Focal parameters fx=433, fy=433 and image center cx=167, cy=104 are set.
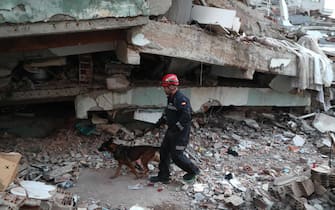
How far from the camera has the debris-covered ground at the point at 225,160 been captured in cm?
639

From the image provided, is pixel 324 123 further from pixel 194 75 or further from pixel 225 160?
pixel 225 160

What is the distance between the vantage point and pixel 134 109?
29.5 ft

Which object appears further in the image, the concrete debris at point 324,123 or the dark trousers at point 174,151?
the concrete debris at point 324,123

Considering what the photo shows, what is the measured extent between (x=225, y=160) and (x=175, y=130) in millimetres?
1910

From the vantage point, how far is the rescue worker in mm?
6480

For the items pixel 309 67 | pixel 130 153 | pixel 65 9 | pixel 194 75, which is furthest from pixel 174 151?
pixel 309 67

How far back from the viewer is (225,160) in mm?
8172

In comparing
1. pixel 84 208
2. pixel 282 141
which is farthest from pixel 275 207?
pixel 282 141

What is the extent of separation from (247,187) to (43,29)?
13.2ft

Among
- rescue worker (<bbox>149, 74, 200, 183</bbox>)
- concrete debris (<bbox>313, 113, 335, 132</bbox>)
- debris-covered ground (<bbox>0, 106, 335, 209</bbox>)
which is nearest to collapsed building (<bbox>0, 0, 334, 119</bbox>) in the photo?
concrete debris (<bbox>313, 113, 335, 132</bbox>)

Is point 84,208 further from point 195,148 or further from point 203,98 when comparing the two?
point 203,98

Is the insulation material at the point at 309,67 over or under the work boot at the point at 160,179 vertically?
over

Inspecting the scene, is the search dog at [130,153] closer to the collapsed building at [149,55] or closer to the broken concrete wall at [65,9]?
the collapsed building at [149,55]

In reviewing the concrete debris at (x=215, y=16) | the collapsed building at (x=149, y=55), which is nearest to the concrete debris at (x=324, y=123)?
the collapsed building at (x=149, y=55)
